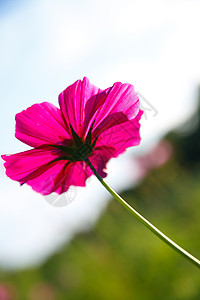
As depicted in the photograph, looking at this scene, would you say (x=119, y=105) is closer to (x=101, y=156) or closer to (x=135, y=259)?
(x=101, y=156)

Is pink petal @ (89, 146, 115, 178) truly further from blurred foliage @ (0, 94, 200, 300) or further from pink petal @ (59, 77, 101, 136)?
blurred foliage @ (0, 94, 200, 300)

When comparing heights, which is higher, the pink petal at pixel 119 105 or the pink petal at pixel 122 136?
the pink petal at pixel 119 105

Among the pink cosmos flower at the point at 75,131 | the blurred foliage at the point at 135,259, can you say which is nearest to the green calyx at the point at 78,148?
the pink cosmos flower at the point at 75,131

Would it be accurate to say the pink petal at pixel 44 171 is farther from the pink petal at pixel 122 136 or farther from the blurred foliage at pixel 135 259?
the blurred foliage at pixel 135 259

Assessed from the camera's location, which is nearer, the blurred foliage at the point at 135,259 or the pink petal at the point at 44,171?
the pink petal at the point at 44,171

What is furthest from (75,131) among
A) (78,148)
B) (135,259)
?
(135,259)

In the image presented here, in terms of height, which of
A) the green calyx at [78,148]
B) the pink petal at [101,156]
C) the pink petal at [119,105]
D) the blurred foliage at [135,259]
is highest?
the pink petal at [119,105]

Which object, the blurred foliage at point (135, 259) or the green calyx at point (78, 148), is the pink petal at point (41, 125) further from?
the blurred foliage at point (135, 259)
